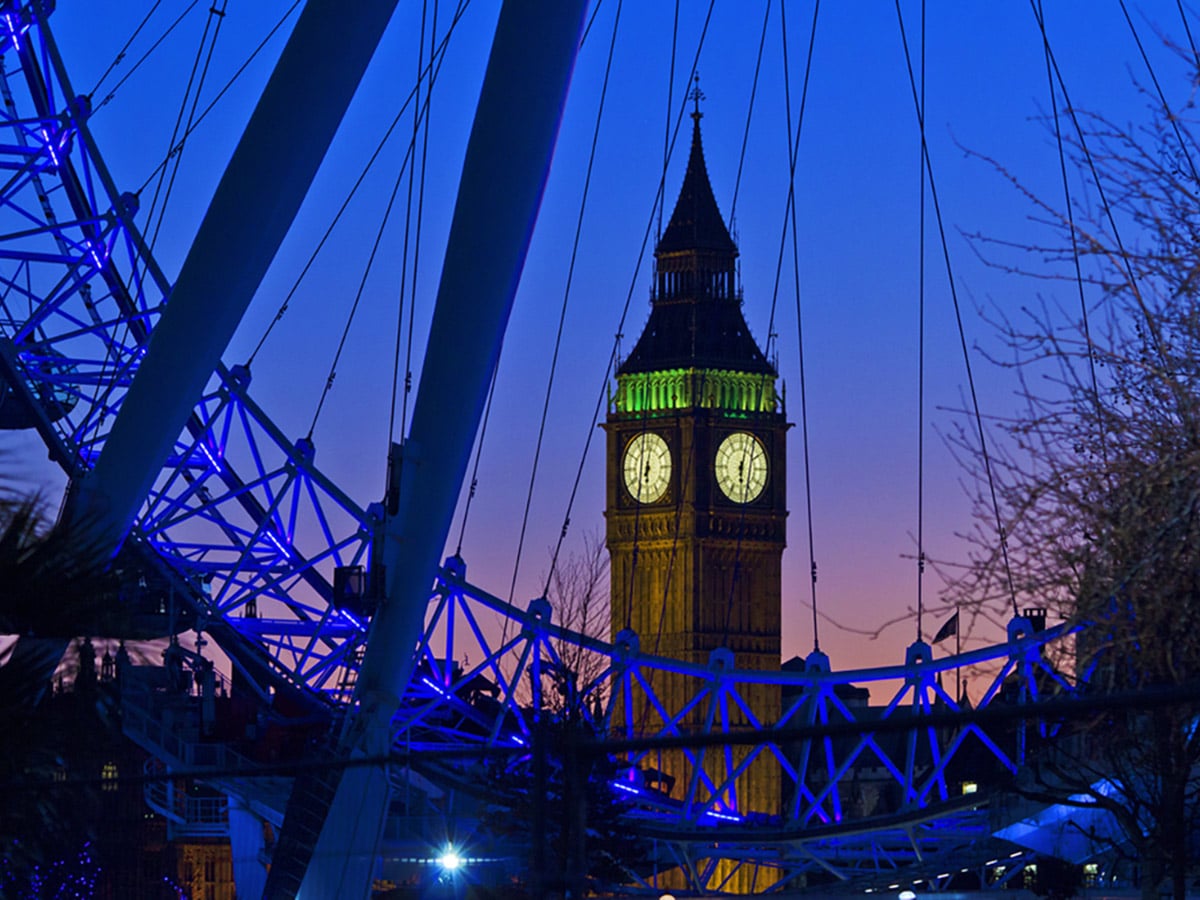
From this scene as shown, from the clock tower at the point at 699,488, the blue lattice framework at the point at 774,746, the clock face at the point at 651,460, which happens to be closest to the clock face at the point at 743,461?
the clock tower at the point at 699,488

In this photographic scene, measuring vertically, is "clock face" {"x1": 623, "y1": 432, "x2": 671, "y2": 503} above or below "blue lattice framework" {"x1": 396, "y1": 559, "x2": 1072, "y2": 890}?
above

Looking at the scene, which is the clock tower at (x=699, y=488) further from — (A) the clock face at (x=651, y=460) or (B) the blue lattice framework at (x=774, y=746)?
(B) the blue lattice framework at (x=774, y=746)

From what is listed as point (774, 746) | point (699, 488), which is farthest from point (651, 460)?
point (774, 746)

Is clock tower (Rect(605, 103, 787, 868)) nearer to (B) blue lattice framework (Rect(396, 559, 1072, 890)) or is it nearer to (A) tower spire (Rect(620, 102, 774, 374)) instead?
(A) tower spire (Rect(620, 102, 774, 374))

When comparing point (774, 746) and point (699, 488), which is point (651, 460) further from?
point (774, 746)

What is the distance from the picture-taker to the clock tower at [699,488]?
166375 mm

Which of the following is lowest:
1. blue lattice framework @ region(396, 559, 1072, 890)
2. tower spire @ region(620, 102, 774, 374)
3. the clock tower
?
blue lattice framework @ region(396, 559, 1072, 890)

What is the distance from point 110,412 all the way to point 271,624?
19.8 ft

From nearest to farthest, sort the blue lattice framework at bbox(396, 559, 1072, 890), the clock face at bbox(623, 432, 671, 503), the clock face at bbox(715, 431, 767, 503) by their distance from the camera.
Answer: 1. the blue lattice framework at bbox(396, 559, 1072, 890)
2. the clock face at bbox(623, 432, 671, 503)
3. the clock face at bbox(715, 431, 767, 503)

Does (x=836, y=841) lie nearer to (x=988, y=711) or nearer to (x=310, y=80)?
(x=310, y=80)

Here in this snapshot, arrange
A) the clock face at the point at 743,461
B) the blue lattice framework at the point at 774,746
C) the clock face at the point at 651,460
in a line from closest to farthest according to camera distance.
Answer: the blue lattice framework at the point at 774,746 < the clock face at the point at 651,460 < the clock face at the point at 743,461

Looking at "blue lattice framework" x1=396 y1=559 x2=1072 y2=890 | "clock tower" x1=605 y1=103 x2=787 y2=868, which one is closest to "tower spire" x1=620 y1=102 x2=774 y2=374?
"clock tower" x1=605 y1=103 x2=787 y2=868

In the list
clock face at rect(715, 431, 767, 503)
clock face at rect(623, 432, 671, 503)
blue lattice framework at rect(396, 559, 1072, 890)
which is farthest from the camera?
clock face at rect(715, 431, 767, 503)

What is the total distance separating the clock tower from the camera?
16638 centimetres
